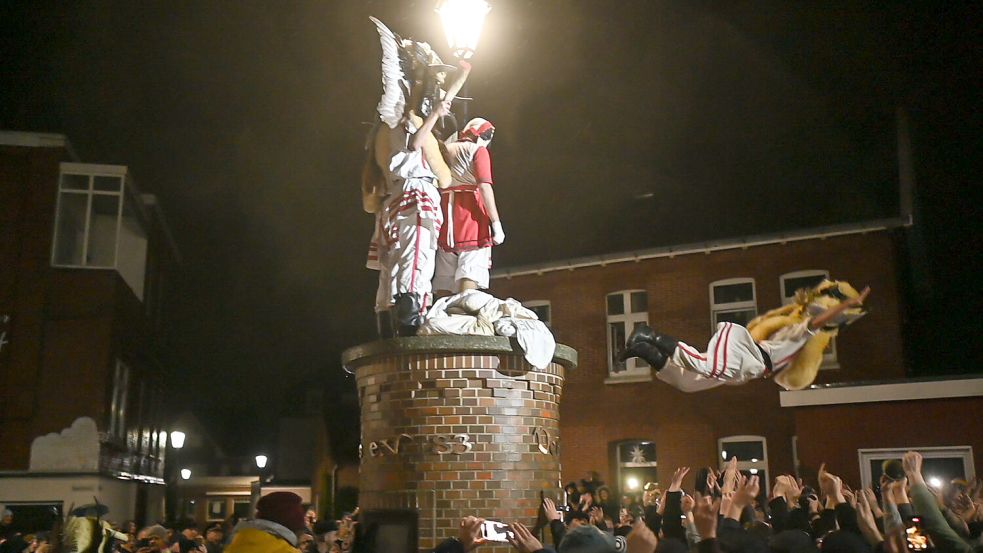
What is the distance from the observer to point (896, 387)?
16.3 m

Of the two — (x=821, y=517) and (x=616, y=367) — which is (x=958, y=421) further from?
(x=821, y=517)

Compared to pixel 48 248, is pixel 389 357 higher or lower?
lower

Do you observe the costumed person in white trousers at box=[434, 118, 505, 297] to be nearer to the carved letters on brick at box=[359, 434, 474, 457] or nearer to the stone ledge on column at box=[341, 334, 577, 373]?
the stone ledge on column at box=[341, 334, 577, 373]

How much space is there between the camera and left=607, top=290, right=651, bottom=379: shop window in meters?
23.2

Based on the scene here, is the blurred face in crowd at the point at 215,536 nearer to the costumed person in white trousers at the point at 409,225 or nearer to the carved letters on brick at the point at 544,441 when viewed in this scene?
the costumed person in white trousers at the point at 409,225

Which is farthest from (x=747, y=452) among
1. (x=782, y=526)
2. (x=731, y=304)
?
(x=782, y=526)

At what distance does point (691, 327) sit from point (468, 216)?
15.0 m

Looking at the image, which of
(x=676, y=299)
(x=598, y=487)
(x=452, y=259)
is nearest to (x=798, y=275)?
(x=676, y=299)

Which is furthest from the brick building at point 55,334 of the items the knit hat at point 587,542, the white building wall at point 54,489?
the knit hat at point 587,542

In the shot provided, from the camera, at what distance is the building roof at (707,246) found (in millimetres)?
20266

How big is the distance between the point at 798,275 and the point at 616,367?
16.8 ft

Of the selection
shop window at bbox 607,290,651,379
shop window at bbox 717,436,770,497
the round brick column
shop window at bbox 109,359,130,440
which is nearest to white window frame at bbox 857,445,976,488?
shop window at bbox 717,436,770,497

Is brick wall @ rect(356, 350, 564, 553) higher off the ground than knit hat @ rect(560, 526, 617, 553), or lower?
higher

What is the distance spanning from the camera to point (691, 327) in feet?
73.5
